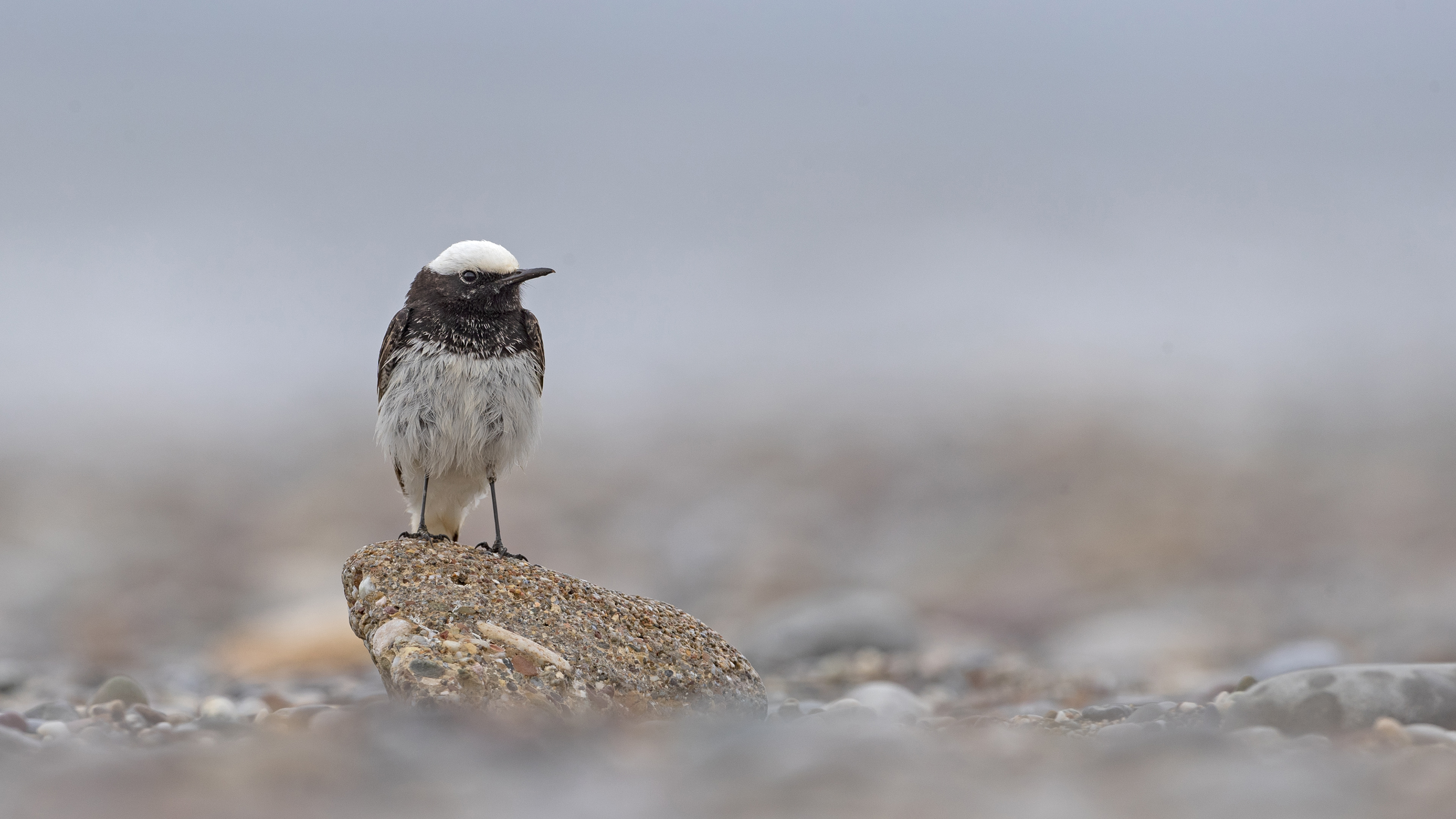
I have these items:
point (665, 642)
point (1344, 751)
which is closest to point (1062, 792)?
point (1344, 751)

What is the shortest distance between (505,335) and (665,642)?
2.55 m

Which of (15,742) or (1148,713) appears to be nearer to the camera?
(15,742)

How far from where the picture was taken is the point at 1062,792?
16.3ft

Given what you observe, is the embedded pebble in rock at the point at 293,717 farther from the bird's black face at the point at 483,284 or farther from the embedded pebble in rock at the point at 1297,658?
the embedded pebble in rock at the point at 1297,658

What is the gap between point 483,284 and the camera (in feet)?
29.7

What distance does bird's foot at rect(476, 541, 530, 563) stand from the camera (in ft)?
28.6

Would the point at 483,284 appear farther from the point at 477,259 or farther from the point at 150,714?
the point at 150,714

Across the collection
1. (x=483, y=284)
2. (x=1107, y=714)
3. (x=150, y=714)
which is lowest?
(x=1107, y=714)

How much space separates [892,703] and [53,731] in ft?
20.1

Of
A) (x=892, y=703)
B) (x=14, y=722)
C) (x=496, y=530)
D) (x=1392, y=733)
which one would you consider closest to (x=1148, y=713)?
(x=1392, y=733)

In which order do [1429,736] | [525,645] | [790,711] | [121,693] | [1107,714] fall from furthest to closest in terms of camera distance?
[121,693] < [790,711] < [1107,714] < [525,645] < [1429,736]

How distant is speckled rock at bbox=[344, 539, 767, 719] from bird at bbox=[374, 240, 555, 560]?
29.3 inches

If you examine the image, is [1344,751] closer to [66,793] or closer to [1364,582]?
[66,793]

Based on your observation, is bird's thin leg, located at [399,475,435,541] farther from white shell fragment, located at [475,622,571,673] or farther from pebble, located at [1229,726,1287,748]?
pebble, located at [1229,726,1287,748]
